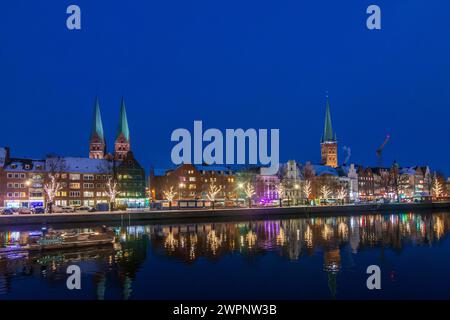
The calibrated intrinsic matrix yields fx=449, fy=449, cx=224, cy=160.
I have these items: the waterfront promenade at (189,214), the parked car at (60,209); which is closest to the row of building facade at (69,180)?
the parked car at (60,209)

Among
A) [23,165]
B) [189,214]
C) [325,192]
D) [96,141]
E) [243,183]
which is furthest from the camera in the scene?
[96,141]

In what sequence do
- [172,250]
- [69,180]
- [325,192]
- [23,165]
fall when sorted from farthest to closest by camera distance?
[325,192] < [69,180] < [23,165] < [172,250]

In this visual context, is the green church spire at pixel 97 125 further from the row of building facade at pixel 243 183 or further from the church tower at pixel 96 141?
the row of building facade at pixel 243 183

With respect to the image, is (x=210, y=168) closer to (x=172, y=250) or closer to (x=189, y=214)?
(x=189, y=214)

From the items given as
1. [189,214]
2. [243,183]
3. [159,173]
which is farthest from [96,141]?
[189,214]

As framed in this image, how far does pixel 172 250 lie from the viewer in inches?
2035

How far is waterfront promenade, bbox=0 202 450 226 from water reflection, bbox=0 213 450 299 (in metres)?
15.0

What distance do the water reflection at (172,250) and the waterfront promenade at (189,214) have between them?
1502 cm

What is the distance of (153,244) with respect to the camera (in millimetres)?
57062

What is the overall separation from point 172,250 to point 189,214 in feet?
165

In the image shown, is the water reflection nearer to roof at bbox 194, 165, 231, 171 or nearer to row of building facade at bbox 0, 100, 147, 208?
row of building facade at bbox 0, 100, 147, 208

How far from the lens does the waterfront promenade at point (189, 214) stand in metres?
85.8

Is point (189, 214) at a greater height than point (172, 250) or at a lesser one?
greater

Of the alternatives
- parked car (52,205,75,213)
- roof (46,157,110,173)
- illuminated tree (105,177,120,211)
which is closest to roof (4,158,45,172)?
roof (46,157,110,173)
